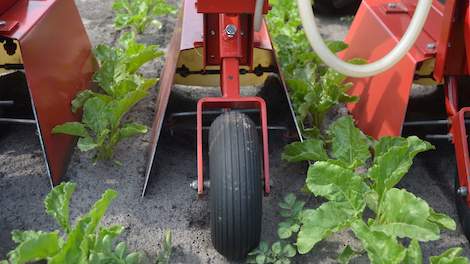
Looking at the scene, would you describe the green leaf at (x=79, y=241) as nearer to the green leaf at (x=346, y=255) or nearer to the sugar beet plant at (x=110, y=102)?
the sugar beet plant at (x=110, y=102)

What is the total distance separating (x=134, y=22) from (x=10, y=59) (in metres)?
0.87

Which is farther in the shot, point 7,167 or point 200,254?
point 7,167

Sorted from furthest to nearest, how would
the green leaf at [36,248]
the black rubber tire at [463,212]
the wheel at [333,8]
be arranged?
the wheel at [333,8] → the black rubber tire at [463,212] → the green leaf at [36,248]

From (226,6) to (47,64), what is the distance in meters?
0.71

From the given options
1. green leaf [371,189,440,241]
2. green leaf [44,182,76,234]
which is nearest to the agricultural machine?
green leaf [44,182,76,234]

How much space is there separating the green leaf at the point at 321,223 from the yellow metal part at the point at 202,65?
76 centimetres

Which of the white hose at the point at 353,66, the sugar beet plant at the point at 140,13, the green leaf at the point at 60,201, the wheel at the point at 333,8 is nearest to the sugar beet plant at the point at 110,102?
the green leaf at the point at 60,201

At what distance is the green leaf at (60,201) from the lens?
169 centimetres

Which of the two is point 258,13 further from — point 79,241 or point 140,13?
point 140,13

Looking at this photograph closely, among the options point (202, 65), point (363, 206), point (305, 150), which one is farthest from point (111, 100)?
point (363, 206)

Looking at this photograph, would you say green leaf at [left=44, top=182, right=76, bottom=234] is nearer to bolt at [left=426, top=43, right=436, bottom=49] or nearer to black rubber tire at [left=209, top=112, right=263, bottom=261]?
black rubber tire at [left=209, top=112, right=263, bottom=261]

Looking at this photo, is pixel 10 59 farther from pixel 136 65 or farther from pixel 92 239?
pixel 92 239

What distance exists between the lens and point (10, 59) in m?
2.44

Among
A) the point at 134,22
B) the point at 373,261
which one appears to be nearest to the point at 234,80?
the point at 373,261
